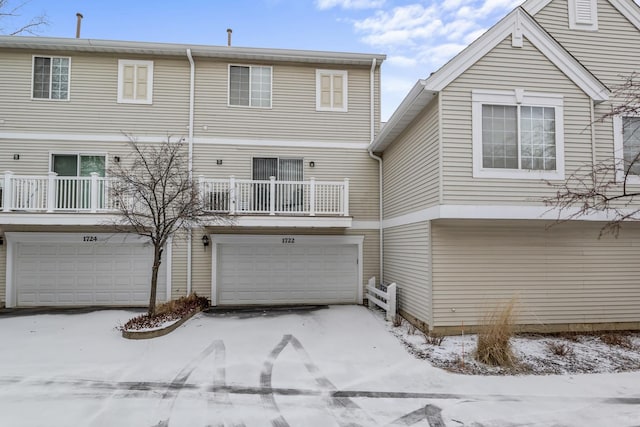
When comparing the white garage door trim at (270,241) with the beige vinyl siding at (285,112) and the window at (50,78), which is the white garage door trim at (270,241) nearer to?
the beige vinyl siding at (285,112)

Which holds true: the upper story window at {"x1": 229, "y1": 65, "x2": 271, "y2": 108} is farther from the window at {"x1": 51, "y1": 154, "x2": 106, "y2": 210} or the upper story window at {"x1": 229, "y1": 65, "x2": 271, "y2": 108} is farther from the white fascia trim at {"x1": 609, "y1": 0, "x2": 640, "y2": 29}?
the white fascia trim at {"x1": 609, "y1": 0, "x2": 640, "y2": 29}

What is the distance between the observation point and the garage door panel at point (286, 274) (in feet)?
34.0

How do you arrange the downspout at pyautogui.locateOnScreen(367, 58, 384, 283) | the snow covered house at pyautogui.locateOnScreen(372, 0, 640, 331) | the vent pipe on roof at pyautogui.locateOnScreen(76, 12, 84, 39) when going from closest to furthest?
1. the snow covered house at pyautogui.locateOnScreen(372, 0, 640, 331)
2. the downspout at pyautogui.locateOnScreen(367, 58, 384, 283)
3. the vent pipe on roof at pyautogui.locateOnScreen(76, 12, 84, 39)

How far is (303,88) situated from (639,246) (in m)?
9.84

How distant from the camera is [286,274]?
10477 millimetres

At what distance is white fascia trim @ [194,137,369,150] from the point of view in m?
10.5

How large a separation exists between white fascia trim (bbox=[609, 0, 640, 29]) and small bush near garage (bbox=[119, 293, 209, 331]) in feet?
42.6

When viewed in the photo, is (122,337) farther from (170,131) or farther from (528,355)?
(528,355)

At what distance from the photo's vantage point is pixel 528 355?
19.7ft

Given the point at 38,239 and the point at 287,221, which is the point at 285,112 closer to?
the point at 287,221

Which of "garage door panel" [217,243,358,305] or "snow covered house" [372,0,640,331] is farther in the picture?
"garage door panel" [217,243,358,305]

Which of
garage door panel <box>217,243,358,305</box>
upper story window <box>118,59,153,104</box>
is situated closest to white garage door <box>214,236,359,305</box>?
garage door panel <box>217,243,358,305</box>

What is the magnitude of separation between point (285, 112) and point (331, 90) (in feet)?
5.58

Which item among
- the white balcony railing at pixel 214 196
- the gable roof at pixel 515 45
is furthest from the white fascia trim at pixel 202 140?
the gable roof at pixel 515 45
